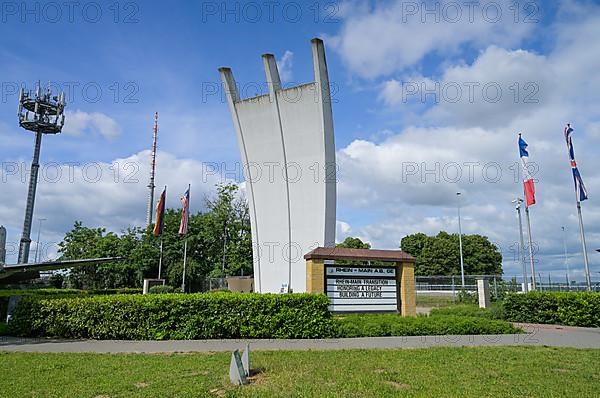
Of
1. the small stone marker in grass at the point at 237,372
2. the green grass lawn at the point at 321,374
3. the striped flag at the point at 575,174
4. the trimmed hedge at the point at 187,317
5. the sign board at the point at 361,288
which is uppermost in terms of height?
the striped flag at the point at 575,174

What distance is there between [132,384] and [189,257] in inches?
1576

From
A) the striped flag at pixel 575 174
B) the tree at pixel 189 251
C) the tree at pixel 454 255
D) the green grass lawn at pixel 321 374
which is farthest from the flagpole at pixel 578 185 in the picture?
the tree at pixel 454 255

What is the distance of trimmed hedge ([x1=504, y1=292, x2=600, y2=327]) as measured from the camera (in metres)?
15.0

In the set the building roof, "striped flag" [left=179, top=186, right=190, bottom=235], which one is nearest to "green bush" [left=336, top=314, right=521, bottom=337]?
the building roof

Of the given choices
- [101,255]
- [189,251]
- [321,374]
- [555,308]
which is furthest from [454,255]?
[321,374]

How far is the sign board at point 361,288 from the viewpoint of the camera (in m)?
13.4

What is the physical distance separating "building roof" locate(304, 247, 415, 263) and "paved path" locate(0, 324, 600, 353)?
110 inches

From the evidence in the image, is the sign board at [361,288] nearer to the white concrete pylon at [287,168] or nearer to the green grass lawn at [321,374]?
the green grass lawn at [321,374]

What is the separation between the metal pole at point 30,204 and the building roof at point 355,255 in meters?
55.1

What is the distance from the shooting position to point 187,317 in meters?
11.5

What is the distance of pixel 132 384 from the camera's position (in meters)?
Result: 6.59

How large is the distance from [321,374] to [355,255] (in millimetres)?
7066

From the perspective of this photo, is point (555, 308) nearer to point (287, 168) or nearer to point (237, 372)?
point (287, 168)

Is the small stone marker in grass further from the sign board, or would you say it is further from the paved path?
the sign board
